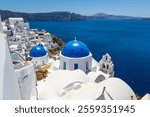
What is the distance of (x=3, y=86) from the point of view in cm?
543

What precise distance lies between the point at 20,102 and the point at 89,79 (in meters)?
14.2

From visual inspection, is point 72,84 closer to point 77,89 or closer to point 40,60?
point 77,89

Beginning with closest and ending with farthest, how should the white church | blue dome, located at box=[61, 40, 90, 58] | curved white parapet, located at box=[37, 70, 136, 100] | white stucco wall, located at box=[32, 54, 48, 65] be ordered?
1. the white church
2. curved white parapet, located at box=[37, 70, 136, 100]
3. blue dome, located at box=[61, 40, 90, 58]
4. white stucco wall, located at box=[32, 54, 48, 65]

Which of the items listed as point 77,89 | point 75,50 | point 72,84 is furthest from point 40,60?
point 77,89

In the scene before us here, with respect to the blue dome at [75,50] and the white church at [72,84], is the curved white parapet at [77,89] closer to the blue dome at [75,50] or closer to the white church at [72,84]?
the white church at [72,84]

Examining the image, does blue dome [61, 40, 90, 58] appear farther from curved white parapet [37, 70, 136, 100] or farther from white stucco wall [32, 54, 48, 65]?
white stucco wall [32, 54, 48, 65]

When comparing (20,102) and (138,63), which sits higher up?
(20,102)

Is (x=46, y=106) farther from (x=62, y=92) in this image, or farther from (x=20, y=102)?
(x=62, y=92)

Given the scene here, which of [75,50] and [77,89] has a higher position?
[75,50]

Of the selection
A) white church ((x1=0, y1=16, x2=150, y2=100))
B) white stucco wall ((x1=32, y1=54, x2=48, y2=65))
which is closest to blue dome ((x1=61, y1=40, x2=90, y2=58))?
white church ((x1=0, y1=16, x2=150, y2=100))

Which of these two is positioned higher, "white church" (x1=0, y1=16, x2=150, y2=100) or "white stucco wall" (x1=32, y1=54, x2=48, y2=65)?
"white church" (x1=0, y1=16, x2=150, y2=100)

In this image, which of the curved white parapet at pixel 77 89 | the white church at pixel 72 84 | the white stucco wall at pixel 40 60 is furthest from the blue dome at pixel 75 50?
the white stucco wall at pixel 40 60

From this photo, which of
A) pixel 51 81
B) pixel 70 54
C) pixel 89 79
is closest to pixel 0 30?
pixel 51 81

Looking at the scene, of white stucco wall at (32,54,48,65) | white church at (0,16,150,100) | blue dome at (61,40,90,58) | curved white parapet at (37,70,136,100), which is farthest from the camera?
white stucco wall at (32,54,48,65)
